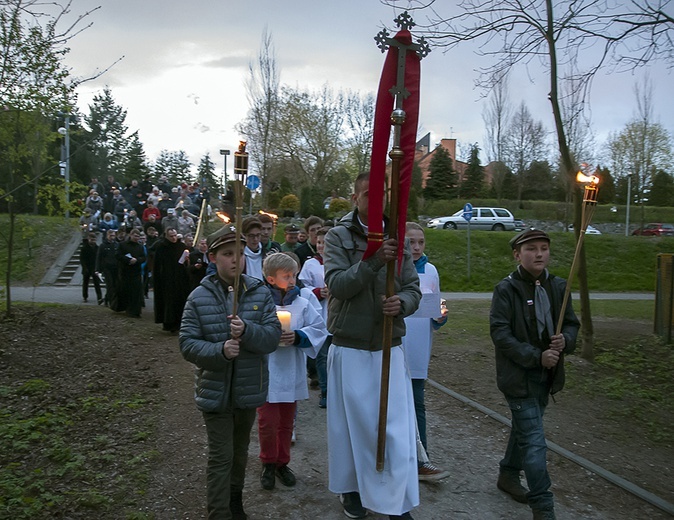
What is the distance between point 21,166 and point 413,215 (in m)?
26.5

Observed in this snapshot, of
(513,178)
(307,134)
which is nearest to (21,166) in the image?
(307,134)

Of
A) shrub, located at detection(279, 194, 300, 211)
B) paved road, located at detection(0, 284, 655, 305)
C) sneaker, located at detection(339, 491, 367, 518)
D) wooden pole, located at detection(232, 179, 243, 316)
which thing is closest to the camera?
wooden pole, located at detection(232, 179, 243, 316)

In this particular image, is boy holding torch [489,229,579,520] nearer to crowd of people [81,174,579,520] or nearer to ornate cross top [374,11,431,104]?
crowd of people [81,174,579,520]

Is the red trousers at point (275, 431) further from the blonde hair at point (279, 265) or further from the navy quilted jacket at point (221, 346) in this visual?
the blonde hair at point (279, 265)

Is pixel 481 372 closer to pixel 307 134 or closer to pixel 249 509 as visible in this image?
pixel 249 509

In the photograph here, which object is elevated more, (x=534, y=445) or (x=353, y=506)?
(x=534, y=445)

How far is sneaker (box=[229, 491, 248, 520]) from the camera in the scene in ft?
13.3

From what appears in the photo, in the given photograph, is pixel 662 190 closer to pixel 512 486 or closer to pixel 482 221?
pixel 482 221

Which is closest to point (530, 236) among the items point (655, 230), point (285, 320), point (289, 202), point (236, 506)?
point (285, 320)

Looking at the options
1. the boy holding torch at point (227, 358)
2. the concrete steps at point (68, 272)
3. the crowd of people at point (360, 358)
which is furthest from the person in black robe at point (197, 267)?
the concrete steps at point (68, 272)

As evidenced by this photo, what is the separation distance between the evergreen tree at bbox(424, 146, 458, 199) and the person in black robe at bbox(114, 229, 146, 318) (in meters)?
39.3

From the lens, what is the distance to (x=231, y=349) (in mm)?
3643

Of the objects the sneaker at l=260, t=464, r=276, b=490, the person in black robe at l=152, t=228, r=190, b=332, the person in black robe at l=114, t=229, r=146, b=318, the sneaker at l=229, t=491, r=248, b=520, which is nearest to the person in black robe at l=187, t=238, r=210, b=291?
the person in black robe at l=152, t=228, r=190, b=332

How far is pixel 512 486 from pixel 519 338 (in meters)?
1.28
